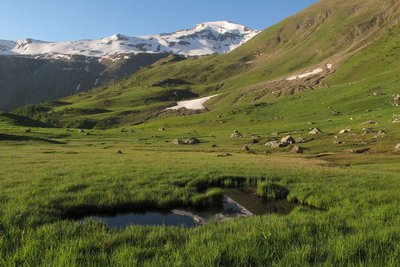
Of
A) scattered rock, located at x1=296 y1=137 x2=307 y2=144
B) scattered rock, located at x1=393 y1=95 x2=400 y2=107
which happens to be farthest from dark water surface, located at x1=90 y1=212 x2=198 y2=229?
scattered rock, located at x1=393 y1=95 x2=400 y2=107

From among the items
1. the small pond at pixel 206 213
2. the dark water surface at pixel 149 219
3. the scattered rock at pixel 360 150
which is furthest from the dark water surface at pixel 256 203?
the scattered rock at pixel 360 150

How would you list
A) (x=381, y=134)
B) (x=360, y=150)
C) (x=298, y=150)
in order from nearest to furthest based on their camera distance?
(x=360, y=150), (x=298, y=150), (x=381, y=134)

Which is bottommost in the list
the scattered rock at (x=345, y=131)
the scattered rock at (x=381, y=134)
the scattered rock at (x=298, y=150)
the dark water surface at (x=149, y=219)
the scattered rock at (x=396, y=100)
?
the dark water surface at (x=149, y=219)

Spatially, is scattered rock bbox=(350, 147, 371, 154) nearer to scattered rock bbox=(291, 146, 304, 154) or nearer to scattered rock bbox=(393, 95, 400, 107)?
scattered rock bbox=(291, 146, 304, 154)

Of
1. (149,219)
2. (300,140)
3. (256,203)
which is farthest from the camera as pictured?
(300,140)

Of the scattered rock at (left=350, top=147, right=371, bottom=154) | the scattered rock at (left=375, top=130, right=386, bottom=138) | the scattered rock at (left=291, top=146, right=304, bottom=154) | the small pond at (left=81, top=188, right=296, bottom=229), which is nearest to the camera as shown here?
the small pond at (left=81, top=188, right=296, bottom=229)

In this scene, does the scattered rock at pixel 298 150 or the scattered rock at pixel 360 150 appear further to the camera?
the scattered rock at pixel 298 150

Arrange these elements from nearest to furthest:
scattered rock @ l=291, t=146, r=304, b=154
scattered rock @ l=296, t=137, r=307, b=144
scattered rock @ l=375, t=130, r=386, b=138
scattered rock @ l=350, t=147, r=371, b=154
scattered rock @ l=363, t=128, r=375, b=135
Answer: scattered rock @ l=350, t=147, r=371, b=154 → scattered rock @ l=291, t=146, r=304, b=154 → scattered rock @ l=375, t=130, r=386, b=138 → scattered rock @ l=363, t=128, r=375, b=135 → scattered rock @ l=296, t=137, r=307, b=144

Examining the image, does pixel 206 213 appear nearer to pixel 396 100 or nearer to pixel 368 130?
pixel 368 130

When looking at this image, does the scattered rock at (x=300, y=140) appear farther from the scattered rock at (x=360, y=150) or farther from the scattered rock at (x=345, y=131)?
the scattered rock at (x=360, y=150)

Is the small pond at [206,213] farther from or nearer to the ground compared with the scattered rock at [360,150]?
nearer to the ground

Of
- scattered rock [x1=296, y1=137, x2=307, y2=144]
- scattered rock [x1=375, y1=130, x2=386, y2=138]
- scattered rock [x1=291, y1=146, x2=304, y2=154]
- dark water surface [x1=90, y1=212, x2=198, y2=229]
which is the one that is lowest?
dark water surface [x1=90, y1=212, x2=198, y2=229]

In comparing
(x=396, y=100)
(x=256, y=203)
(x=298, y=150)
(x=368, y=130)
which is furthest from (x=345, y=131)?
(x=256, y=203)

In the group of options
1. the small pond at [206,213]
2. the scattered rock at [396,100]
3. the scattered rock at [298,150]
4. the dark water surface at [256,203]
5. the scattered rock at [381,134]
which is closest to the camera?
the small pond at [206,213]
